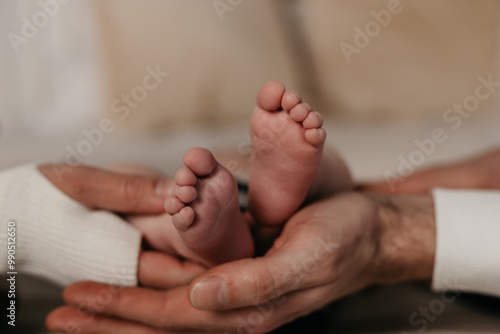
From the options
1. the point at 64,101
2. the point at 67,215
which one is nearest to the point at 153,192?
the point at 67,215

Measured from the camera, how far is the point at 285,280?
537 mm

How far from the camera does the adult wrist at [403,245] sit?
732 mm

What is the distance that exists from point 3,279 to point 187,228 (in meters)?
0.34

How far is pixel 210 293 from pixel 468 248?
430 millimetres

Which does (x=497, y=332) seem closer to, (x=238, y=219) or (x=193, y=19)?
(x=238, y=219)

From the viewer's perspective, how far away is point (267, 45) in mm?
1263

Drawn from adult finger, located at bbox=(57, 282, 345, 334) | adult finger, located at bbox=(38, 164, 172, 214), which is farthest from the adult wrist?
adult finger, located at bbox=(38, 164, 172, 214)

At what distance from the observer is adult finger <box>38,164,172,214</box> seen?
670mm

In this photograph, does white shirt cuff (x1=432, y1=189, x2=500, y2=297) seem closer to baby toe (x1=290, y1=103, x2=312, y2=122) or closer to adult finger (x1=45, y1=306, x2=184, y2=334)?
baby toe (x1=290, y1=103, x2=312, y2=122)

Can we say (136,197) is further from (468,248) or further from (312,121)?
(468,248)

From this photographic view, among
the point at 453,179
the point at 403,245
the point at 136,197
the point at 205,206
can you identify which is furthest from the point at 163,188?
the point at 453,179

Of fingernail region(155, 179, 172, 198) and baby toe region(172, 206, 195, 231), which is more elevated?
fingernail region(155, 179, 172, 198)

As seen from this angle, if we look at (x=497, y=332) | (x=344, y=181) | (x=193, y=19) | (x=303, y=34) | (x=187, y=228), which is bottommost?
(x=497, y=332)

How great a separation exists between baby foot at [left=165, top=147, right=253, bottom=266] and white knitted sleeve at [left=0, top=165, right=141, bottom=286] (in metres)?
0.13
